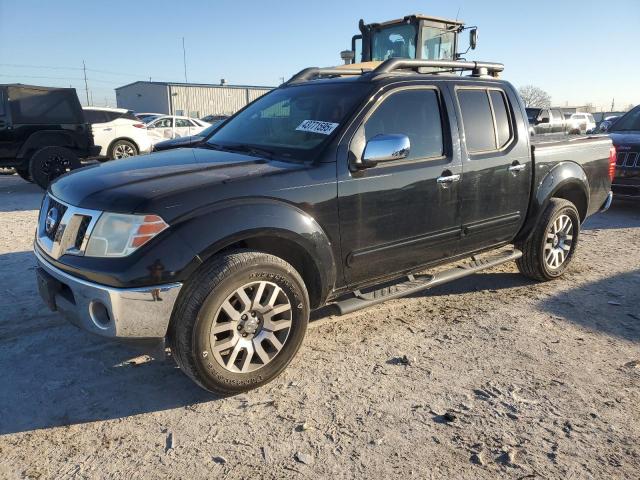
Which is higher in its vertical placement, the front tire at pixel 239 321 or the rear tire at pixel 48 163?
the rear tire at pixel 48 163

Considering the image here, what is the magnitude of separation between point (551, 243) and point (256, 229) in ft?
10.8

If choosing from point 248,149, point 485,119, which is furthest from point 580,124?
point 248,149

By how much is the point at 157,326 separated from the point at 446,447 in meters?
1.60

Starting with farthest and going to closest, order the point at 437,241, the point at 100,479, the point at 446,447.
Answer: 1. the point at 437,241
2. the point at 446,447
3. the point at 100,479

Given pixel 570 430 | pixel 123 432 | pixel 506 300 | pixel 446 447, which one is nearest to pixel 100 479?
pixel 123 432

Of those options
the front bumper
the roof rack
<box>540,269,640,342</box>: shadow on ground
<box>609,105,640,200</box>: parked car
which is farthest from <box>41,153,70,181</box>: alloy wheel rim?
<box>609,105,640,200</box>: parked car

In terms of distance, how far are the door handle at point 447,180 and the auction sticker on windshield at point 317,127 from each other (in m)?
0.91

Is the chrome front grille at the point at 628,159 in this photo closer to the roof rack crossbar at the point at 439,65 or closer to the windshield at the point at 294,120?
the roof rack crossbar at the point at 439,65

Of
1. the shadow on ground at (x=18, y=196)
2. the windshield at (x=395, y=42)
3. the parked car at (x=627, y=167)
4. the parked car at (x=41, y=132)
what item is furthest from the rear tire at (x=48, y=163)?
the parked car at (x=627, y=167)

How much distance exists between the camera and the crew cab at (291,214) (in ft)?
8.40

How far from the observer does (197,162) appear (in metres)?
3.23

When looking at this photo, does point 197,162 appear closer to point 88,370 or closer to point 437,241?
point 88,370

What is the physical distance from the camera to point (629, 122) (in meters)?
9.26

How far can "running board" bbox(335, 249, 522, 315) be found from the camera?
3.34 metres
